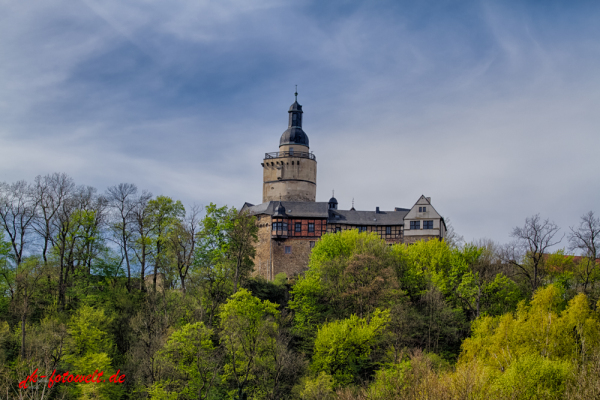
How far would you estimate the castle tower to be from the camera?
62.0 meters

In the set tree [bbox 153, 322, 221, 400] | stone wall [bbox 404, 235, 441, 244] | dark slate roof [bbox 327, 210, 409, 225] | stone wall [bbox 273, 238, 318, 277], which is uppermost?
dark slate roof [bbox 327, 210, 409, 225]

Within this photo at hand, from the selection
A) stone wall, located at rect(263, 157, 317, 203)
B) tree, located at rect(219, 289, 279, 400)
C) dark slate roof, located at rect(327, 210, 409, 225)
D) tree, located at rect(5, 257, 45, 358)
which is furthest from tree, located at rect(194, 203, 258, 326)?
stone wall, located at rect(263, 157, 317, 203)

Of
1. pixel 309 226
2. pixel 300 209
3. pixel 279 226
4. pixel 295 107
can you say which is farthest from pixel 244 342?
pixel 295 107

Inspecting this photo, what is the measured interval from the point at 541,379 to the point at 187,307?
19752 mm

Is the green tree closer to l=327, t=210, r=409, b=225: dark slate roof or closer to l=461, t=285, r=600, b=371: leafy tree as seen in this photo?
l=461, t=285, r=600, b=371: leafy tree

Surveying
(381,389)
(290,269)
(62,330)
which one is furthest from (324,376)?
(290,269)

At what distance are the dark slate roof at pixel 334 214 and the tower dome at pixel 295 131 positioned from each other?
35.1ft

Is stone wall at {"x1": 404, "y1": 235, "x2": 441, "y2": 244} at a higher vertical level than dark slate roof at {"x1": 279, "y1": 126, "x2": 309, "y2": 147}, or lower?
lower

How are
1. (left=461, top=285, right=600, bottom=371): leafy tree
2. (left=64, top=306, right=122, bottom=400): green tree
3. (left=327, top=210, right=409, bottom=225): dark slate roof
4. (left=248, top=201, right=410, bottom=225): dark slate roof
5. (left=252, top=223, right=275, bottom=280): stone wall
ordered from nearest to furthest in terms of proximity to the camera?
(left=64, top=306, right=122, bottom=400): green tree
(left=461, top=285, right=600, bottom=371): leafy tree
(left=252, top=223, right=275, bottom=280): stone wall
(left=248, top=201, right=410, bottom=225): dark slate roof
(left=327, top=210, right=409, bottom=225): dark slate roof

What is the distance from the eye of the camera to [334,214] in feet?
182

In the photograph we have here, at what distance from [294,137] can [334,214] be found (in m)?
12.2

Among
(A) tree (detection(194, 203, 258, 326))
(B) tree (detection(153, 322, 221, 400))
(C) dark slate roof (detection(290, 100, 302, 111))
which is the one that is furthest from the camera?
(C) dark slate roof (detection(290, 100, 302, 111))

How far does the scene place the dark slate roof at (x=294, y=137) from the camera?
64.2 metres

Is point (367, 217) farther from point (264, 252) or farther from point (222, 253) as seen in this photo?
point (222, 253)
